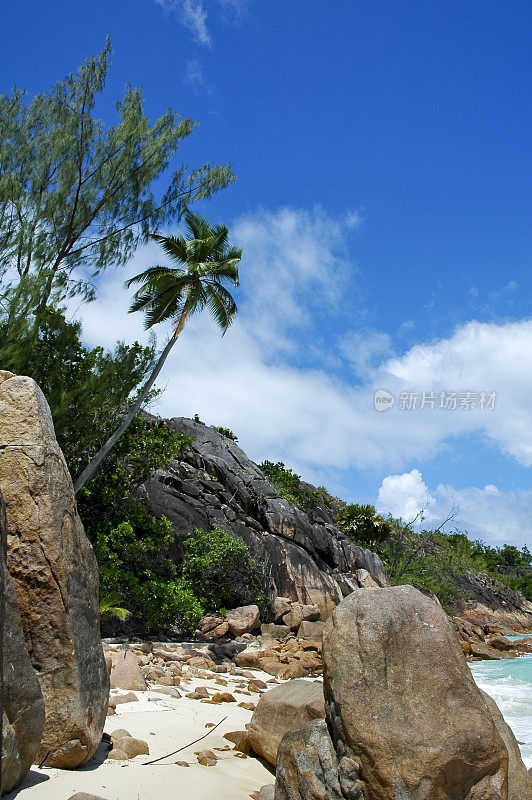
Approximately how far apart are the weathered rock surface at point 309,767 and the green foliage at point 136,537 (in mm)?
11122

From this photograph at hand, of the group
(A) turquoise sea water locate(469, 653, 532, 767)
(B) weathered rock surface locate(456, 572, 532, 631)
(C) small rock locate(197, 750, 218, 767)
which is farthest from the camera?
(B) weathered rock surface locate(456, 572, 532, 631)

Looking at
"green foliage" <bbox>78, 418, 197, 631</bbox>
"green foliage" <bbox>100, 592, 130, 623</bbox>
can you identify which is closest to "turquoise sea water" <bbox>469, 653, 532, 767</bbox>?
"green foliage" <bbox>78, 418, 197, 631</bbox>

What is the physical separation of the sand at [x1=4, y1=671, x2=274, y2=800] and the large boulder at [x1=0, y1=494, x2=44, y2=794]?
0.19 m

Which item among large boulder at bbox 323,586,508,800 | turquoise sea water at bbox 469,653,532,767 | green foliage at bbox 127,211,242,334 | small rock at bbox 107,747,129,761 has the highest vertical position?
green foliage at bbox 127,211,242,334

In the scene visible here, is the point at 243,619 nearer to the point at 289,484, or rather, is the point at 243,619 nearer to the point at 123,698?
the point at 123,698

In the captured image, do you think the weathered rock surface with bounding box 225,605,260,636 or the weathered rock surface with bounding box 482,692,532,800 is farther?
the weathered rock surface with bounding box 225,605,260,636

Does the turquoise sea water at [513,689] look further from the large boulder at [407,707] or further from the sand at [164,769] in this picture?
the large boulder at [407,707]

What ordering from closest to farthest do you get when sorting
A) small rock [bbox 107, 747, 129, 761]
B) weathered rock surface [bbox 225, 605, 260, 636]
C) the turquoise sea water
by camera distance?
1. small rock [bbox 107, 747, 129, 761]
2. the turquoise sea water
3. weathered rock surface [bbox 225, 605, 260, 636]

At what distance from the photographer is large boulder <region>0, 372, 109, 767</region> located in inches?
178

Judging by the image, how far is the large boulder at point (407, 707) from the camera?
3854 millimetres

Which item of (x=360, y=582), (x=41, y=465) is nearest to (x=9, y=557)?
(x=41, y=465)

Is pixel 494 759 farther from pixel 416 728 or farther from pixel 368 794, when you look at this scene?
pixel 368 794

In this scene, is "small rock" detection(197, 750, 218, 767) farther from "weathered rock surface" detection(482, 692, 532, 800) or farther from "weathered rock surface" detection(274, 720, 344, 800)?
"weathered rock surface" detection(482, 692, 532, 800)

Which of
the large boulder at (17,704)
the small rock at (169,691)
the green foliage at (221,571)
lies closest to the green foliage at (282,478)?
the green foliage at (221,571)
